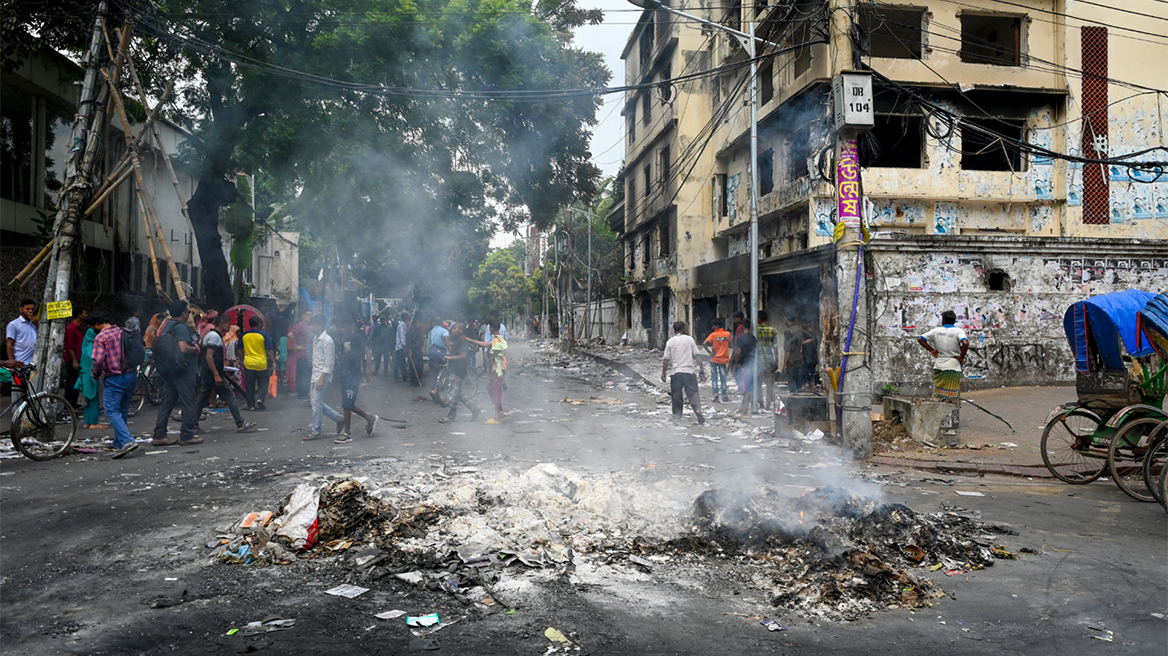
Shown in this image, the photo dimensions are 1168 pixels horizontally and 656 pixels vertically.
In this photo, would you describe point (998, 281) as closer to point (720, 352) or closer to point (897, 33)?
point (720, 352)

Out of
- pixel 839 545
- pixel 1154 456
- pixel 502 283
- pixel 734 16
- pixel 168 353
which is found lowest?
pixel 839 545

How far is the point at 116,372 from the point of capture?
→ 797 centimetres

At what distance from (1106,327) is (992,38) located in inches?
617

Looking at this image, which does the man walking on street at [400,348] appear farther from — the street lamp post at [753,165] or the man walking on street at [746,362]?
the street lamp post at [753,165]

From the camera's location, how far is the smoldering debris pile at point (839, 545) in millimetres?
3799

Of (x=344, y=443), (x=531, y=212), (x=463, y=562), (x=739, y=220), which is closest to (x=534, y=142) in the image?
(x=531, y=212)

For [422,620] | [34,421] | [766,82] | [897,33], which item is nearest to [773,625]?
[422,620]

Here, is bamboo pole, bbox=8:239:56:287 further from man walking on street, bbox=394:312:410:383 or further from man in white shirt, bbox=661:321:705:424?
man in white shirt, bbox=661:321:705:424

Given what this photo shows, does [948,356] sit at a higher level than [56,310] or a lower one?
lower

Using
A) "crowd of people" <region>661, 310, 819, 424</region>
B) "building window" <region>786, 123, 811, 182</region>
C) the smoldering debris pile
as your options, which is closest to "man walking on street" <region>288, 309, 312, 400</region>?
"crowd of people" <region>661, 310, 819, 424</region>

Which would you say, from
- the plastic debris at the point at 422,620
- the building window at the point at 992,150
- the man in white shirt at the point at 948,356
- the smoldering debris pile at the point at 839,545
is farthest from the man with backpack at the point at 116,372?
the building window at the point at 992,150

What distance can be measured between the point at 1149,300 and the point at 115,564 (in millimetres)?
8351

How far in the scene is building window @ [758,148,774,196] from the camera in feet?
67.5

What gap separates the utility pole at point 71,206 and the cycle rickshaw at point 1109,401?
38.0 feet
